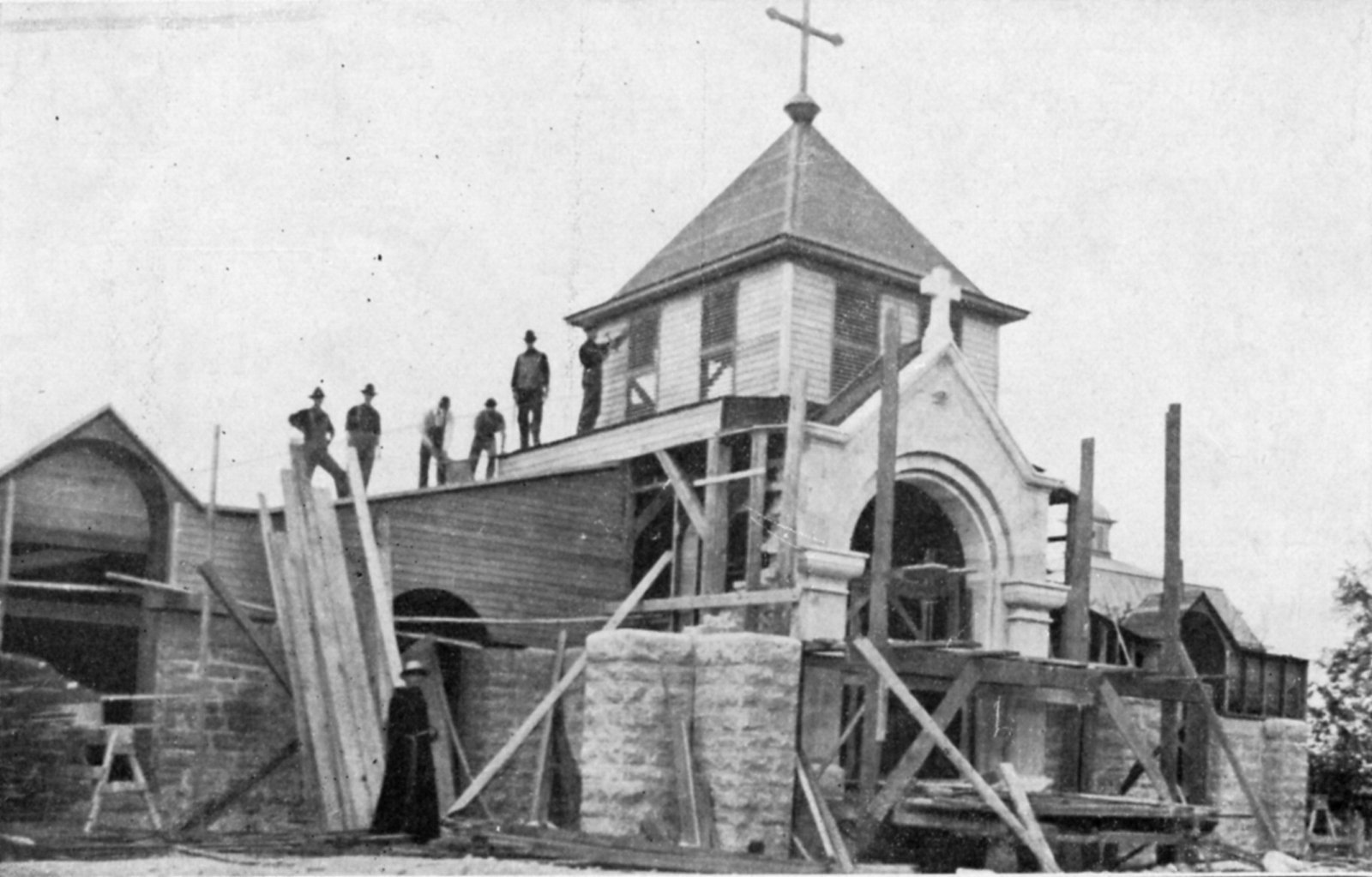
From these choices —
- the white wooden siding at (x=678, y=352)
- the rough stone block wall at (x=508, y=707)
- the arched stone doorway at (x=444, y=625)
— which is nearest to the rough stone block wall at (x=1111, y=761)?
the rough stone block wall at (x=508, y=707)

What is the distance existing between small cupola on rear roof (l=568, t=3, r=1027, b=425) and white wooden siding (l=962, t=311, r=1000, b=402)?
0.9 inches

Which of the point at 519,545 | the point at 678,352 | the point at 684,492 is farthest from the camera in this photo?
the point at 678,352

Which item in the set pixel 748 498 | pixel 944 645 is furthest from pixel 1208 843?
pixel 748 498

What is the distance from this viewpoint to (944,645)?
17.7 meters

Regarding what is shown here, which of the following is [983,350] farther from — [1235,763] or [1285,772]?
[1235,763]

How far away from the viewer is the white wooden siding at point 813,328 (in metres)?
23.5

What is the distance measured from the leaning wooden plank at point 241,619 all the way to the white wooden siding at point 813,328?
27.1 ft

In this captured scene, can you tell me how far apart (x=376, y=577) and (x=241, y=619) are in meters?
1.52

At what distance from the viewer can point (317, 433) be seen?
73.8ft

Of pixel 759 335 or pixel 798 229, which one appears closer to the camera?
pixel 759 335

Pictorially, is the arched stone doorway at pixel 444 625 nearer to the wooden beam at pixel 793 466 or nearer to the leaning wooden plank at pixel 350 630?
the leaning wooden plank at pixel 350 630

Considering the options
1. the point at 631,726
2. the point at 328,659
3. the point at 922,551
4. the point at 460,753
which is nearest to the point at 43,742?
the point at 328,659

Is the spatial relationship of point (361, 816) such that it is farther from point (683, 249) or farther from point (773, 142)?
point (773, 142)

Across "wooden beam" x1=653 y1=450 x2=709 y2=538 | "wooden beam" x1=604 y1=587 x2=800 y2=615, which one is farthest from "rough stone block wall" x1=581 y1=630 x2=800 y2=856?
"wooden beam" x1=653 y1=450 x2=709 y2=538
